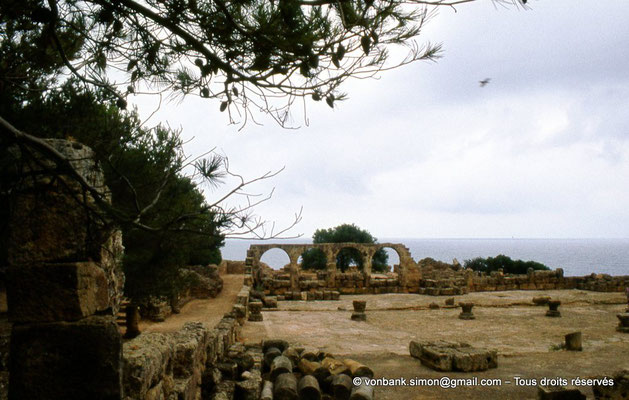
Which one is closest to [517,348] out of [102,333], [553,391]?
[553,391]

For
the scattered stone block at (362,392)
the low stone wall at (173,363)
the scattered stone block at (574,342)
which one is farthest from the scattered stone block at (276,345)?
the scattered stone block at (574,342)

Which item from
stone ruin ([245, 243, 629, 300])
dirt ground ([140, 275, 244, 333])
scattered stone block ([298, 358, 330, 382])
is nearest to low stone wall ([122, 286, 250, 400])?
scattered stone block ([298, 358, 330, 382])

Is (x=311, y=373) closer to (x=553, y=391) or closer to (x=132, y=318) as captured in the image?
(x=553, y=391)

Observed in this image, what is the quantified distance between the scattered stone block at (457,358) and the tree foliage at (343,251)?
33148 millimetres

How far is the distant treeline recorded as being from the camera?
125 ft

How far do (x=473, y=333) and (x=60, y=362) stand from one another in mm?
12097

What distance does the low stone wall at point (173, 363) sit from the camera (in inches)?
119

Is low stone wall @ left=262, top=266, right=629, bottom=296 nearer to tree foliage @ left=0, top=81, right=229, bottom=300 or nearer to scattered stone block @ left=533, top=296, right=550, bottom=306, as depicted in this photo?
scattered stone block @ left=533, top=296, right=550, bottom=306

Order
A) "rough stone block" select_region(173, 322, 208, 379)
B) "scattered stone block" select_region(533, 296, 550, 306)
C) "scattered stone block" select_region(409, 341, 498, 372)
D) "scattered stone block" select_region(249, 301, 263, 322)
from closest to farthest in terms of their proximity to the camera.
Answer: "rough stone block" select_region(173, 322, 208, 379), "scattered stone block" select_region(409, 341, 498, 372), "scattered stone block" select_region(249, 301, 263, 322), "scattered stone block" select_region(533, 296, 550, 306)

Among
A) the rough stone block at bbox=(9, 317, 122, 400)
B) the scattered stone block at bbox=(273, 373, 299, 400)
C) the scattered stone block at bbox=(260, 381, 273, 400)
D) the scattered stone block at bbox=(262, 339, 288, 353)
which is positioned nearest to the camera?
the rough stone block at bbox=(9, 317, 122, 400)

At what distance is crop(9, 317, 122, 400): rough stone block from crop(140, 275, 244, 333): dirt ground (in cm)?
1074

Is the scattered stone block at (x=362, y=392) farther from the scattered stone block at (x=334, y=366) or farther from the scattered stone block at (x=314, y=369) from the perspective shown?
the scattered stone block at (x=314, y=369)

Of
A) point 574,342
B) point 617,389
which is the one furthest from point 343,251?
point 617,389

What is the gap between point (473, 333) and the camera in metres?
12.7
